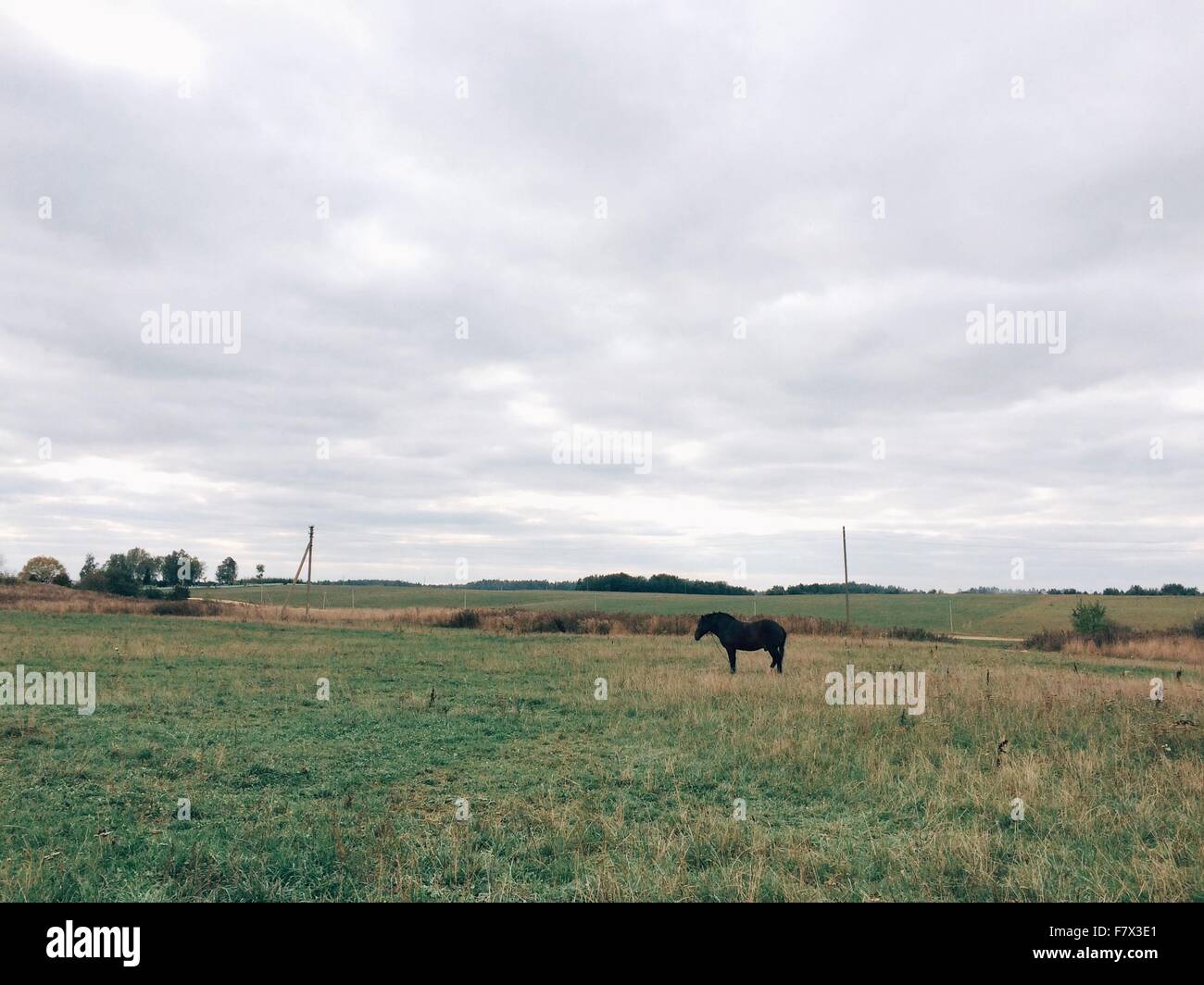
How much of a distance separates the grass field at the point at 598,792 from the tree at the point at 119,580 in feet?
229

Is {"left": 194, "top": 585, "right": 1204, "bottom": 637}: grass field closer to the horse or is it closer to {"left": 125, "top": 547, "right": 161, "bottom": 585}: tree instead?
{"left": 125, "top": 547, "right": 161, "bottom": 585}: tree

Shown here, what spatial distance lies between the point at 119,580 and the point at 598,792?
8719 centimetres

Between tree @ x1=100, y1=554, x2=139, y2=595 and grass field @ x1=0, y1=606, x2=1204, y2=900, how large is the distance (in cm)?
6987

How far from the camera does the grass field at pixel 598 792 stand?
610cm

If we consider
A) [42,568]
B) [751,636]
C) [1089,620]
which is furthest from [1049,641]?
[42,568]

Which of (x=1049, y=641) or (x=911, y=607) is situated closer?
(x=1049, y=641)

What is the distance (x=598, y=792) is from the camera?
8836 mm

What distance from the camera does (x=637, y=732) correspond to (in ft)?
41.5

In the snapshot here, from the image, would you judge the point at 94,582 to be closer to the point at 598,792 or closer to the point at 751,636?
the point at 751,636

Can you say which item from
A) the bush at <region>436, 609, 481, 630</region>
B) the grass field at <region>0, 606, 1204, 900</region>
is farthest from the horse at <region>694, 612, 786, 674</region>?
the bush at <region>436, 609, 481, 630</region>

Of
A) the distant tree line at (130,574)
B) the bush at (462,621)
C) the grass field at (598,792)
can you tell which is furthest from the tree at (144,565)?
the grass field at (598,792)
